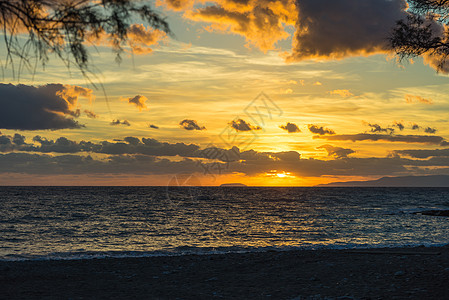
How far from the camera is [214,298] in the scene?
12664 millimetres

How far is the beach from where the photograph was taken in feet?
42.5

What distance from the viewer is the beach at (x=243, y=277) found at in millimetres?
12961

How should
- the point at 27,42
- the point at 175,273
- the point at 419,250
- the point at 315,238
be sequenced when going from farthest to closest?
the point at 315,238
the point at 419,250
the point at 175,273
the point at 27,42

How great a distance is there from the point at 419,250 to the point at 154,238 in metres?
20.4

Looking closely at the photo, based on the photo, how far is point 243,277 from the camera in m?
15.7

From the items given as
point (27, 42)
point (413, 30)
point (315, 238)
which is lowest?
point (315, 238)

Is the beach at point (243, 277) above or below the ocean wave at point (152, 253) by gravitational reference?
above

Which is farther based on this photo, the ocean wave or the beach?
the ocean wave

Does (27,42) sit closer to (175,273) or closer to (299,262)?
(175,273)

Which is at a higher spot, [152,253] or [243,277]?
[243,277]

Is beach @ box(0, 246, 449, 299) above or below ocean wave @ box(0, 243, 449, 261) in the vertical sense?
above

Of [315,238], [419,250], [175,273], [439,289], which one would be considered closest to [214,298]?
[175,273]

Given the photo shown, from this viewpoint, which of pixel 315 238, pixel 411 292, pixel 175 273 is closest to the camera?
pixel 411 292

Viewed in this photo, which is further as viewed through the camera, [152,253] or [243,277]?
[152,253]
